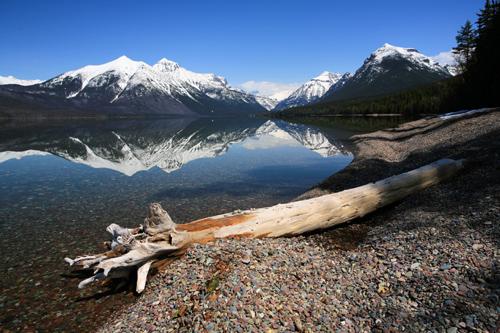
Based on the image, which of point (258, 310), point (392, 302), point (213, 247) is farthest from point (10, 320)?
point (392, 302)

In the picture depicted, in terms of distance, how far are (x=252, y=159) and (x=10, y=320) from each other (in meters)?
34.3

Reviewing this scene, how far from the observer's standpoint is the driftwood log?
32.2 feet

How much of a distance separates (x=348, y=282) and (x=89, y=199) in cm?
1982

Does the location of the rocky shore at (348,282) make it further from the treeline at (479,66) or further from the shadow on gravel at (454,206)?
the treeline at (479,66)

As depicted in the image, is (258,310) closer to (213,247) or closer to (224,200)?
(213,247)

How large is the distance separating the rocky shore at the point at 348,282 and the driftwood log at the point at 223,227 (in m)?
0.48

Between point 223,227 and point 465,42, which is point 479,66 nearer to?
point 465,42

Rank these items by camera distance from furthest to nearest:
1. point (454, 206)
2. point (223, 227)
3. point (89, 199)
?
point (89, 199), point (454, 206), point (223, 227)

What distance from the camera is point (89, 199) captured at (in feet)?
73.6

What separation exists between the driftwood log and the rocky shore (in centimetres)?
48

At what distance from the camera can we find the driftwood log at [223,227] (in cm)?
981

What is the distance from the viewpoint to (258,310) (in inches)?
295

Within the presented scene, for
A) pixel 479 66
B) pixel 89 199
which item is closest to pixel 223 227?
pixel 89 199

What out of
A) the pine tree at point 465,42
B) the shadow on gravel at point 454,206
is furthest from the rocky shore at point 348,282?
the pine tree at point 465,42
